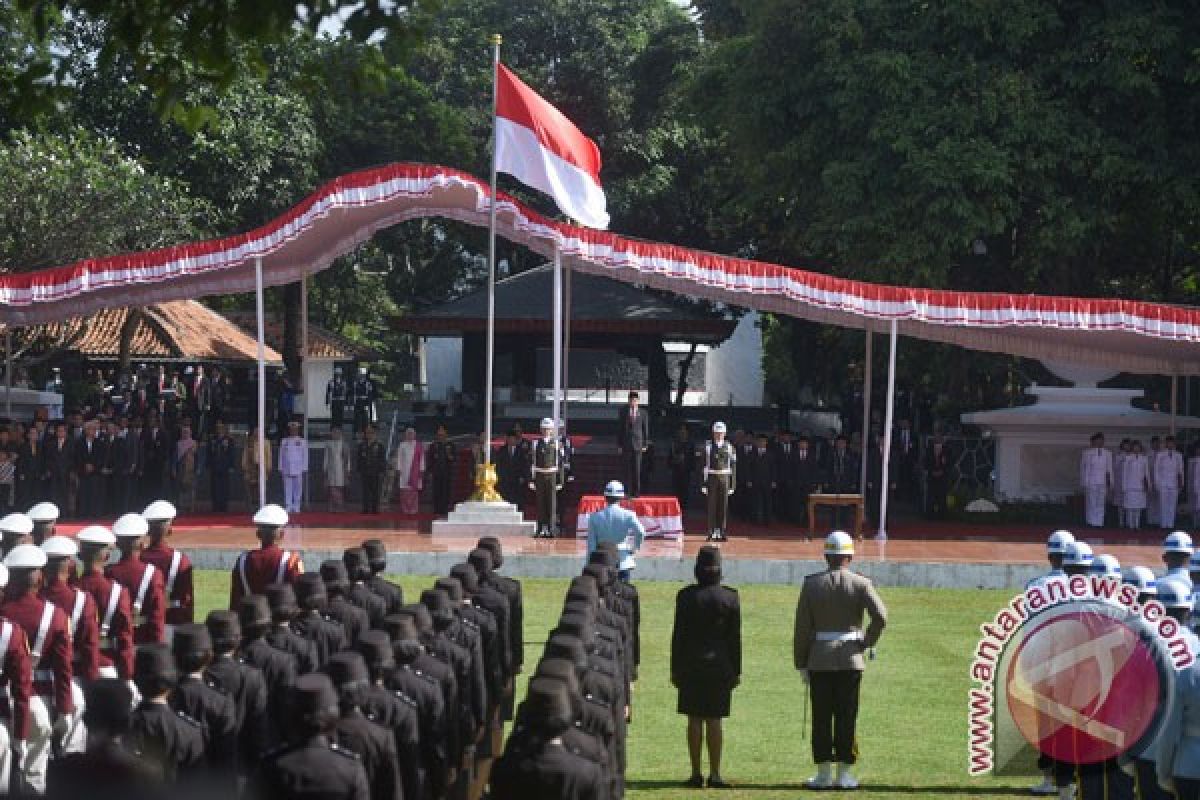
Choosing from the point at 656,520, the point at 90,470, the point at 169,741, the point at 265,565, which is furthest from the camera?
the point at 90,470

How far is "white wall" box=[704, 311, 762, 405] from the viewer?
2216 inches

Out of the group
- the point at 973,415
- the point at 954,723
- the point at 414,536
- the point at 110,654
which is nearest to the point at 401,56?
the point at 110,654

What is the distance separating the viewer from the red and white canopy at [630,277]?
25062 millimetres

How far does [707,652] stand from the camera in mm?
11891

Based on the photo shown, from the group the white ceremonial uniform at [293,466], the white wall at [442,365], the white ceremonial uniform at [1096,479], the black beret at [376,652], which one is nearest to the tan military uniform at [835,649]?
the black beret at [376,652]

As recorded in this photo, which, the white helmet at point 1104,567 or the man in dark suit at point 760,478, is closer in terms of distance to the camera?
the white helmet at point 1104,567

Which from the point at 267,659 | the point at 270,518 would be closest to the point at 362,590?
the point at 270,518

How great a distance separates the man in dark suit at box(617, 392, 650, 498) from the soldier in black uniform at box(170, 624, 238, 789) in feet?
63.7

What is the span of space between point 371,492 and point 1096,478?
11018mm

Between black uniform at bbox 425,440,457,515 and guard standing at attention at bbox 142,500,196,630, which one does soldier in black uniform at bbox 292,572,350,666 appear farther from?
black uniform at bbox 425,440,457,515

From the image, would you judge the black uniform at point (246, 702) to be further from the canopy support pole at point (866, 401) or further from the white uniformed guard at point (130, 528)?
the canopy support pole at point (866, 401)

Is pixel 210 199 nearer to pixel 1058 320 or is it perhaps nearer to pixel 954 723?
pixel 1058 320

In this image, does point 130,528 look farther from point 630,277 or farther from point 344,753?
point 630,277

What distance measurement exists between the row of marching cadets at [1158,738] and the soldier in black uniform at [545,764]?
3023 mm
